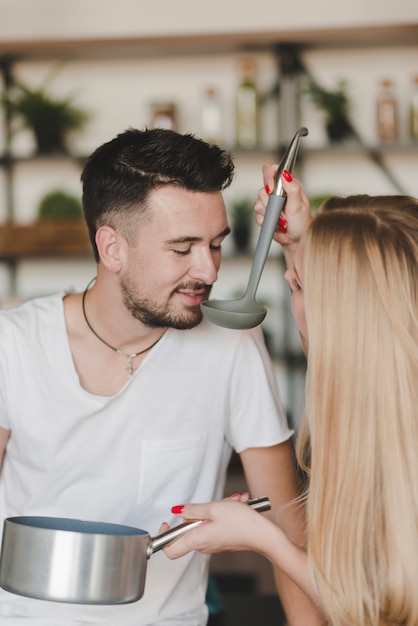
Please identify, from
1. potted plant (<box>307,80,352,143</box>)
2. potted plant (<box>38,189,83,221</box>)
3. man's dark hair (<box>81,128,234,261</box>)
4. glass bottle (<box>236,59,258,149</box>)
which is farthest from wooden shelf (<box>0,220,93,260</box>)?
man's dark hair (<box>81,128,234,261</box>)

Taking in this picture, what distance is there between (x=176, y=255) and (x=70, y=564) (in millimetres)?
685

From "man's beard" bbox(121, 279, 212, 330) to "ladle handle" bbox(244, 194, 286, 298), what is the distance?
0.77 ft

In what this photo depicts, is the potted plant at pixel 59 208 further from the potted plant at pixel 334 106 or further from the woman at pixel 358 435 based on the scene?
the woman at pixel 358 435

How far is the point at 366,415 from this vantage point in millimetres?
1284

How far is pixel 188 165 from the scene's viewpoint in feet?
5.48

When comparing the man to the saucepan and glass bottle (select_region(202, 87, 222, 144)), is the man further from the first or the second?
glass bottle (select_region(202, 87, 222, 144))

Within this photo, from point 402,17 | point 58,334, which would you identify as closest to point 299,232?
point 58,334

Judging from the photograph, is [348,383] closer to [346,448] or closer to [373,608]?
[346,448]

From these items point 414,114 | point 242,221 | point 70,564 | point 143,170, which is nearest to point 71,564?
point 70,564

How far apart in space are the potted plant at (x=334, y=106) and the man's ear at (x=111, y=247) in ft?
7.30

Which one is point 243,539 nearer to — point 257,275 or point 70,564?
point 70,564

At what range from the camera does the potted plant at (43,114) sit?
3834 millimetres

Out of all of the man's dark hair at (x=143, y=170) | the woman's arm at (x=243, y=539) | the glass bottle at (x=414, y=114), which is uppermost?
the glass bottle at (x=414, y=114)

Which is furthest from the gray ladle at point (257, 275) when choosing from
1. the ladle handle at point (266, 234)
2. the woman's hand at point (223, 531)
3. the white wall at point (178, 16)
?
the white wall at point (178, 16)
